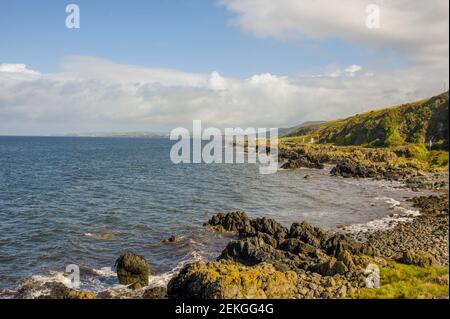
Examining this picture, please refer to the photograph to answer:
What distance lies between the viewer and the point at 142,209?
202 feet

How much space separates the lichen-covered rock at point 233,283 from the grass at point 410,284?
476 centimetres

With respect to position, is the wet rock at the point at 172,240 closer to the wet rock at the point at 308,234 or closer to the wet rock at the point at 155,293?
the wet rock at the point at 308,234

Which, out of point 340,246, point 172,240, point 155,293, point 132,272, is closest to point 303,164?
point 172,240

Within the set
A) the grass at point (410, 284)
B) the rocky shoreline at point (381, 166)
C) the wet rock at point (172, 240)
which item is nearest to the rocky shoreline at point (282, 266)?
the grass at point (410, 284)

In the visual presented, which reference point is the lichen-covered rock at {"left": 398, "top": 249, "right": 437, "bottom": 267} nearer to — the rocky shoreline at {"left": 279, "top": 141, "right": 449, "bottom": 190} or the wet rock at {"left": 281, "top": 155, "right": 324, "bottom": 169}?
the rocky shoreline at {"left": 279, "top": 141, "right": 449, "bottom": 190}

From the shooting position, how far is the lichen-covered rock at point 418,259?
32844 millimetres

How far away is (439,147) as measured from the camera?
12319 centimetres

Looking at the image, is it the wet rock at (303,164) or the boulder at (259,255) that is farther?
the wet rock at (303,164)

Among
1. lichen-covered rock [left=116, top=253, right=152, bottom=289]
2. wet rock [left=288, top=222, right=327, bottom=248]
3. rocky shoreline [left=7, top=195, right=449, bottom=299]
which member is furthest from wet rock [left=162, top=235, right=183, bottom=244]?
wet rock [left=288, top=222, right=327, bottom=248]

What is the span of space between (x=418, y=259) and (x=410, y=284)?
285 inches

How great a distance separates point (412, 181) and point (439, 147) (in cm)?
4321

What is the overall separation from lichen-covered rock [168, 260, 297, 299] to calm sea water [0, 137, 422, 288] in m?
7.91

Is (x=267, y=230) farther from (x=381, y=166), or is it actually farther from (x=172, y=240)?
(x=381, y=166)
